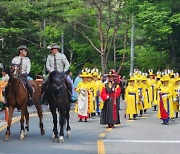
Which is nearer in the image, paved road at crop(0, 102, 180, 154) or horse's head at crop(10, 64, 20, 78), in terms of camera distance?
paved road at crop(0, 102, 180, 154)

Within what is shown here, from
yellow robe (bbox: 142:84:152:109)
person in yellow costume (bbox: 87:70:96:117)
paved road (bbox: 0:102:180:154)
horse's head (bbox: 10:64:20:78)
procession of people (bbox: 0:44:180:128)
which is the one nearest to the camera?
paved road (bbox: 0:102:180:154)

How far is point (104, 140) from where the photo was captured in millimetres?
16281

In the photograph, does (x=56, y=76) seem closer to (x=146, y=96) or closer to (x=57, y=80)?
(x=57, y=80)

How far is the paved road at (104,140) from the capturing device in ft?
46.5

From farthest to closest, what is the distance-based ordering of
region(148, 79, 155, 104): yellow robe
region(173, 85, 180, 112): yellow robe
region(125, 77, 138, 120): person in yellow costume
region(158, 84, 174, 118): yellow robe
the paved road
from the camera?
region(148, 79, 155, 104): yellow robe < region(125, 77, 138, 120): person in yellow costume < region(173, 85, 180, 112): yellow robe < region(158, 84, 174, 118): yellow robe < the paved road

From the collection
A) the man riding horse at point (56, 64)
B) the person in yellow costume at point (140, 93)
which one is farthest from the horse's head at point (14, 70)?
the person in yellow costume at point (140, 93)

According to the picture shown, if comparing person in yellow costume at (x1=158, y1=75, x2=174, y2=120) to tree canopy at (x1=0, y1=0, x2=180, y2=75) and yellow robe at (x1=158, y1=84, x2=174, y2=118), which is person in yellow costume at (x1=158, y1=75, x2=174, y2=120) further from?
tree canopy at (x1=0, y1=0, x2=180, y2=75)

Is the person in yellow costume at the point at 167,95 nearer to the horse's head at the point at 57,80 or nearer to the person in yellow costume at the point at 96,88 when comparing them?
the person in yellow costume at the point at 96,88

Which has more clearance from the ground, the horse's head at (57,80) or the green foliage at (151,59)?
the green foliage at (151,59)

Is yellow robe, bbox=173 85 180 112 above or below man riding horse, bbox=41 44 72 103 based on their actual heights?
below

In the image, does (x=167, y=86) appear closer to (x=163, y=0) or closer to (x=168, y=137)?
(x=168, y=137)

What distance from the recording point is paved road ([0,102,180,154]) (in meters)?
14.2

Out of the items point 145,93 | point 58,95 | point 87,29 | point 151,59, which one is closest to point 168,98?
point 145,93

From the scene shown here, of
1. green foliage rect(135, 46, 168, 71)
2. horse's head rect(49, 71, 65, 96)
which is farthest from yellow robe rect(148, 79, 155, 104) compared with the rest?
green foliage rect(135, 46, 168, 71)
